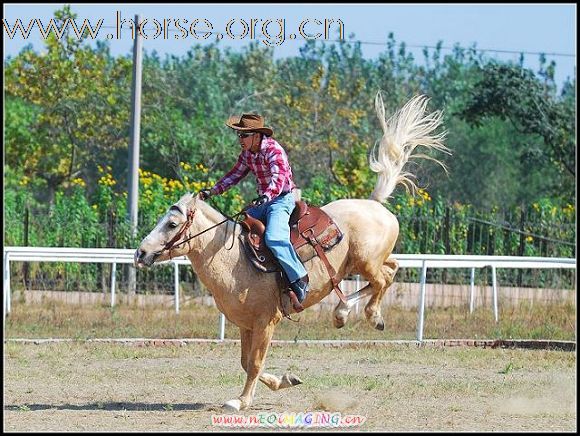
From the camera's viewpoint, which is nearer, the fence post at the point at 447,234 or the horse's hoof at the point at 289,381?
the horse's hoof at the point at 289,381

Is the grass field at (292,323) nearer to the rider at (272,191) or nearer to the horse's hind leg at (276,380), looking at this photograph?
the horse's hind leg at (276,380)

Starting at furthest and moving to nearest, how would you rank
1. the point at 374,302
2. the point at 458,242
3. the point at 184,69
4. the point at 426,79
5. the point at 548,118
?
the point at 426,79, the point at 184,69, the point at 548,118, the point at 458,242, the point at 374,302

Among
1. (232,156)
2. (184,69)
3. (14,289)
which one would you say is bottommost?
(14,289)

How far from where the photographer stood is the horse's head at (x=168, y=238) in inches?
399

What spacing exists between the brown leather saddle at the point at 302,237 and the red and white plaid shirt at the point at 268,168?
31 cm

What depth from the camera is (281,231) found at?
34.7 feet

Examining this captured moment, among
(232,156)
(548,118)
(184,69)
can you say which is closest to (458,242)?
(548,118)

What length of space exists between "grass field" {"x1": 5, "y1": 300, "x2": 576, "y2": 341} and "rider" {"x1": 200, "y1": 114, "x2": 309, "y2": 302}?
18.0 feet

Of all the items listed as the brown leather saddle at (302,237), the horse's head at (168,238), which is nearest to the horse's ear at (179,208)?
the horse's head at (168,238)

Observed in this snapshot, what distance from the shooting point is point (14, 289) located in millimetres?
19859

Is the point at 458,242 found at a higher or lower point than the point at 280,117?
lower

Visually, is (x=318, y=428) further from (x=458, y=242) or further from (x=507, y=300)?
(x=458, y=242)

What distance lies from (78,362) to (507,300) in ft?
29.6

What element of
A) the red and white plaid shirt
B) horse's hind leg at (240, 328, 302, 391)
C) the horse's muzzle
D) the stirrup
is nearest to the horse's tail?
the red and white plaid shirt
